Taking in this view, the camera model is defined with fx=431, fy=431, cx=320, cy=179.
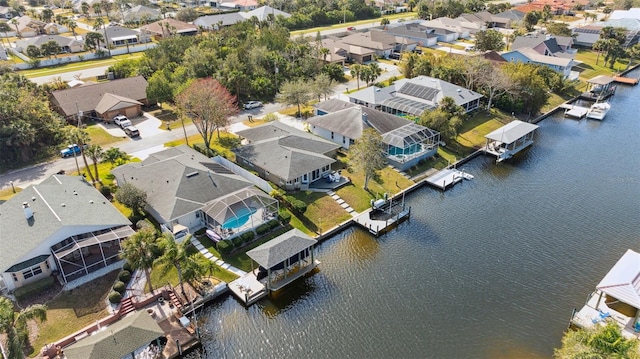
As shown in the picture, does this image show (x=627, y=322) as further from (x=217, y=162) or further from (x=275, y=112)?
(x=275, y=112)

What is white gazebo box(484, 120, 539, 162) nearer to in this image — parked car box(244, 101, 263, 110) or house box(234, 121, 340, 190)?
house box(234, 121, 340, 190)

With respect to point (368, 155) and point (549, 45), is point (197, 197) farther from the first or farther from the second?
point (549, 45)

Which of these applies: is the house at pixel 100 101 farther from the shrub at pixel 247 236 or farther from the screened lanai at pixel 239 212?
the shrub at pixel 247 236

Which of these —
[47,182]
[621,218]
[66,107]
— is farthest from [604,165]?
[66,107]

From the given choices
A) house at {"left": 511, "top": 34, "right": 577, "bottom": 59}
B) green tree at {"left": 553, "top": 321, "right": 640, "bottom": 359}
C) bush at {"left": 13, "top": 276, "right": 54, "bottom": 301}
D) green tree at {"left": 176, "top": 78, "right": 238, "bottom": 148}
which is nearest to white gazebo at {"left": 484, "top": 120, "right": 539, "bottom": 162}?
green tree at {"left": 553, "top": 321, "right": 640, "bottom": 359}

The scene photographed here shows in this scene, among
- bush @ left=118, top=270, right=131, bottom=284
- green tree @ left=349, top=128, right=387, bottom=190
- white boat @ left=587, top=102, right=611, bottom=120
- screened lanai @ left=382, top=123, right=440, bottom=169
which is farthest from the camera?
white boat @ left=587, top=102, right=611, bottom=120

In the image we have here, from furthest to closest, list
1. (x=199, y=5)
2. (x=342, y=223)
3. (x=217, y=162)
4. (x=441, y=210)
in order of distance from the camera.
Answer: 1. (x=199, y=5)
2. (x=217, y=162)
3. (x=441, y=210)
4. (x=342, y=223)

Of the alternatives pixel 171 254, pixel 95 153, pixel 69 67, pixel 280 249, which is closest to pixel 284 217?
pixel 280 249
